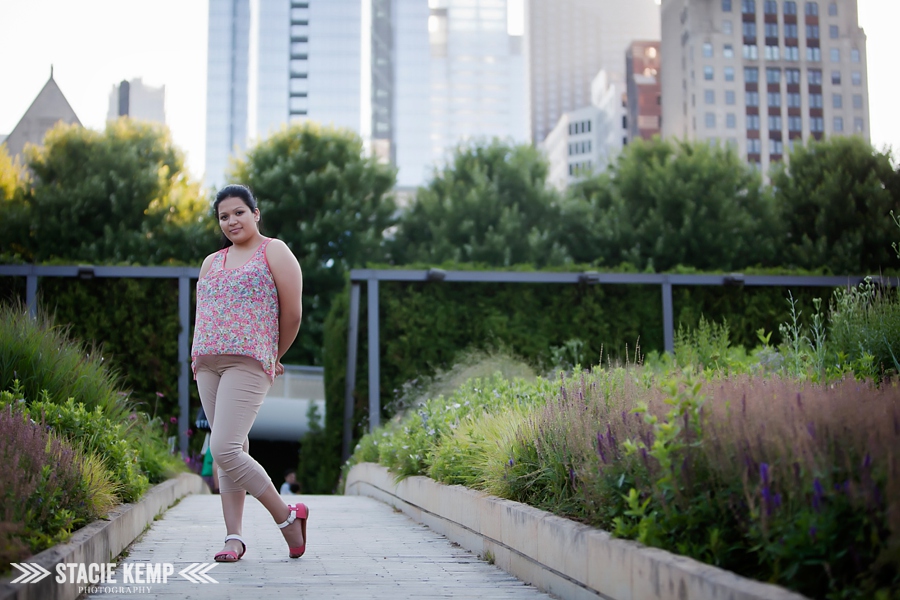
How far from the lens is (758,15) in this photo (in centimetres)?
7525

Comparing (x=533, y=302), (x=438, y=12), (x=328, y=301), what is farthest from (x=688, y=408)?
(x=438, y=12)

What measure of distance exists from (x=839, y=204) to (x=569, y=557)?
2463 cm

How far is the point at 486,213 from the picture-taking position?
25938 mm

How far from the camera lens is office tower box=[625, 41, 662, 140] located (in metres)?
85.4

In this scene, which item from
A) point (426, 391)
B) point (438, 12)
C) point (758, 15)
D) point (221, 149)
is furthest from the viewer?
point (438, 12)

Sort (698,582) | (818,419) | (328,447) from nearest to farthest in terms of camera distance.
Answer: (698,582)
(818,419)
(328,447)

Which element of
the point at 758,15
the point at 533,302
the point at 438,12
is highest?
the point at 438,12

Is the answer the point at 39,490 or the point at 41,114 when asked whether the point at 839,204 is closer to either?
the point at 39,490

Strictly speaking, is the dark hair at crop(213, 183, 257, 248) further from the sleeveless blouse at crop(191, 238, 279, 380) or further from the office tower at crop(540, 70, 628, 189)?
the office tower at crop(540, 70, 628, 189)

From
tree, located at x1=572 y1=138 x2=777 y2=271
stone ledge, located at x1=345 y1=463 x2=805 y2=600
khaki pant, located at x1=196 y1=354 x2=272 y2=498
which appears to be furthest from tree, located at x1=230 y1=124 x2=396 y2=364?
khaki pant, located at x1=196 y1=354 x2=272 y2=498

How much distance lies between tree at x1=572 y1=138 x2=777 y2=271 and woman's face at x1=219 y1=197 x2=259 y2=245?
21.1 m

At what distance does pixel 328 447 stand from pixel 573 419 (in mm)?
11034

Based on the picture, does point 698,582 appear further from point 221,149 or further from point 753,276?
point 221,149

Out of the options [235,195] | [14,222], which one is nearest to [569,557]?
[235,195]
